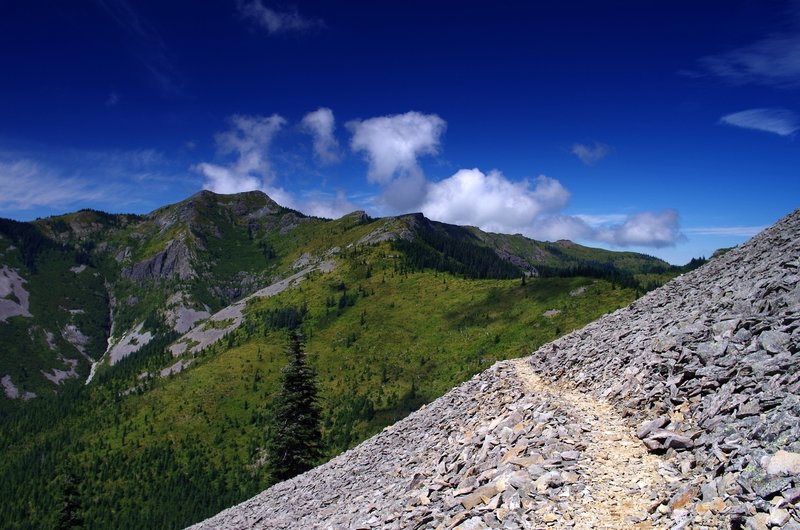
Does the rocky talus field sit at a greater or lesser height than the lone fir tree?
greater

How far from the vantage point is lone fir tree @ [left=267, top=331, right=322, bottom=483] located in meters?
58.1

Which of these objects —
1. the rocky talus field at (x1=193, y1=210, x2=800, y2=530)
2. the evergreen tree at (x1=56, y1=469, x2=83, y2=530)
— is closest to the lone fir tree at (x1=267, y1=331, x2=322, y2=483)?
the rocky talus field at (x1=193, y1=210, x2=800, y2=530)

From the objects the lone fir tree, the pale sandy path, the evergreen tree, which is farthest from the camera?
the evergreen tree

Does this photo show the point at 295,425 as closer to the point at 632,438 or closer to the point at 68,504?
the point at 68,504

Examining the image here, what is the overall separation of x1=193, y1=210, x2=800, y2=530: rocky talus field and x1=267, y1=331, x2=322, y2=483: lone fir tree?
26.1 metres

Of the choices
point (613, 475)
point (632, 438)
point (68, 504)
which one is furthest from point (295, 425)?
point (613, 475)

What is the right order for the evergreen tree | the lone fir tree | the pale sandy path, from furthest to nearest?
the evergreen tree → the lone fir tree → the pale sandy path

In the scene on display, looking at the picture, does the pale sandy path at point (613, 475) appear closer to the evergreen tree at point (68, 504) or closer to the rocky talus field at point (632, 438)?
the rocky talus field at point (632, 438)

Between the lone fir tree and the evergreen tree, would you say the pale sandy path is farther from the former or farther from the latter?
the evergreen tree

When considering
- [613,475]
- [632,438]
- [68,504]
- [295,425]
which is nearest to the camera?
[613,475]

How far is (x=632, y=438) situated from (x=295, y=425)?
4909cm

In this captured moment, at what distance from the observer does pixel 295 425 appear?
5862cm

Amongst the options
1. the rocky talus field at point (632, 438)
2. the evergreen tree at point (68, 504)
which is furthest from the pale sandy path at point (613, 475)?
the evergreen tree at point (68, 504)

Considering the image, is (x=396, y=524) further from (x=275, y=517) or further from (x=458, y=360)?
(x=458, y=360)
